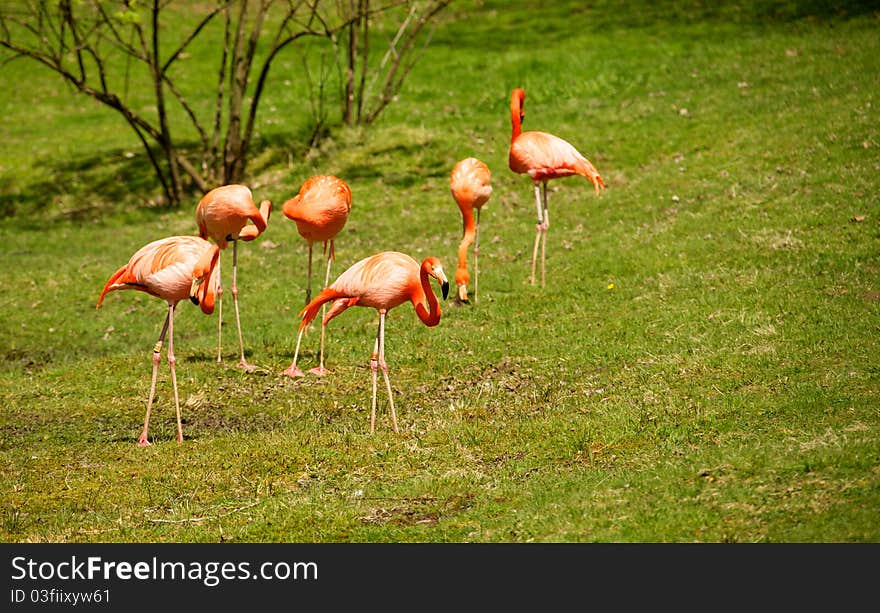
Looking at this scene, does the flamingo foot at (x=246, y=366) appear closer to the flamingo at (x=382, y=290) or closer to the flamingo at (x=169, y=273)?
the flamingo at (x=169, y=273)

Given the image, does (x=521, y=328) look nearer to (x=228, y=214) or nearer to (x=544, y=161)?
(x=544, y=161)

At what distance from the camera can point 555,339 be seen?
35.6 feet

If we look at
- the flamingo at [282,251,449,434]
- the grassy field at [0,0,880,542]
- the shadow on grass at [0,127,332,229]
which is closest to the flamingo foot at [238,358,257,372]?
the grassy field at [0,0,880,542]

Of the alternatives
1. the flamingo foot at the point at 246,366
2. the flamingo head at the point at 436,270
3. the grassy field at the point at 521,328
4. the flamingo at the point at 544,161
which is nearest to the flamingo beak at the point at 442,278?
the flamingo head at the point at 436,270

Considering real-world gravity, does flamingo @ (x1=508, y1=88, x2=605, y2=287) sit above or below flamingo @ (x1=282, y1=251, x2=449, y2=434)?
above

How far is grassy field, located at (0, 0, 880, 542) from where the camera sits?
702 cm

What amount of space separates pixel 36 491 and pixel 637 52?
16.6 meters

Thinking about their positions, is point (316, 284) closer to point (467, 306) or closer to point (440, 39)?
point (467, 306)

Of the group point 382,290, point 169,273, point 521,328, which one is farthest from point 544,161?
point 169,273

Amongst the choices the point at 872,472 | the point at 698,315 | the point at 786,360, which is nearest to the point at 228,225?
the point at 698,315

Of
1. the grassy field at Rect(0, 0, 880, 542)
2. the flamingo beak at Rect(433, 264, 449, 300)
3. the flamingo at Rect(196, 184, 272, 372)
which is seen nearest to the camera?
the grassy field at Rect(0, 0, 880, 542)

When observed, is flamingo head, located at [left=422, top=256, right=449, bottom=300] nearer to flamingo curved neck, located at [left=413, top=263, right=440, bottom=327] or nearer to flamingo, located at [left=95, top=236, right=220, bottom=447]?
flamingo curved neck, located at [left=413, top=263, right=440, bottom=327]

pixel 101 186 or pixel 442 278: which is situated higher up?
pixel 442 278

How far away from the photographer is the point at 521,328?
37.2 ft
